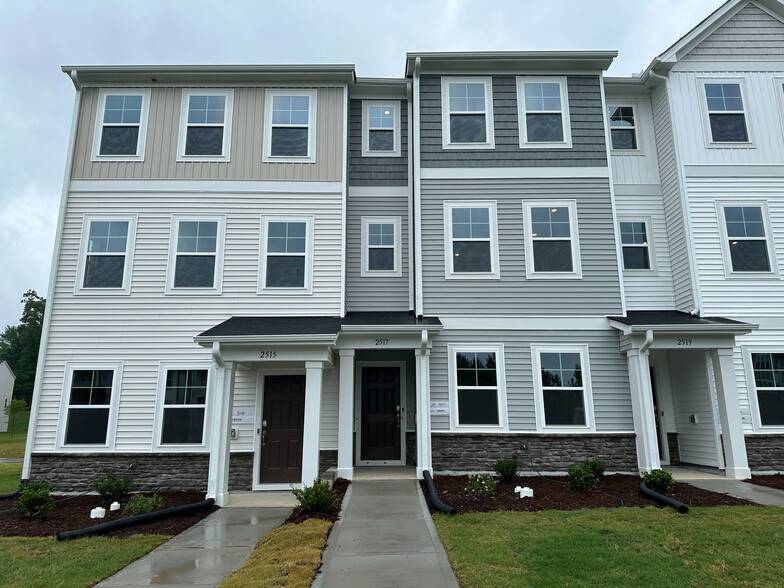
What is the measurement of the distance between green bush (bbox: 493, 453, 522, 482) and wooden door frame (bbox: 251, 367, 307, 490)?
374 centimetres

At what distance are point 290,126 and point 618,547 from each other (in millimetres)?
9852

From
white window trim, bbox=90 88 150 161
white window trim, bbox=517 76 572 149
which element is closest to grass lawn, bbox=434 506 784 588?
white window trim, bbox=517 76 572 149

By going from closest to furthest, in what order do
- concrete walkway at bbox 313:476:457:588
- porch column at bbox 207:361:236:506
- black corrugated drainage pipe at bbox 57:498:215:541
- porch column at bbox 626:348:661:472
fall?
1. concrete walkway at bbox 313:476:457:588
2. black corrugated drainage pipe at bbox 57:498:215:541
3. porch column at bbox 207:361:236:506
4. porch column at bbox 626:348:661:472

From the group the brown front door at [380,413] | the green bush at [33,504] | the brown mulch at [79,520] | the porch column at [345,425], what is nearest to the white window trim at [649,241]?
the brown front door at [380,413]

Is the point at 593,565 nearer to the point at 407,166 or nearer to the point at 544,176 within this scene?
the point at 544,176

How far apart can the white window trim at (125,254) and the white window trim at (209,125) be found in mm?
1791

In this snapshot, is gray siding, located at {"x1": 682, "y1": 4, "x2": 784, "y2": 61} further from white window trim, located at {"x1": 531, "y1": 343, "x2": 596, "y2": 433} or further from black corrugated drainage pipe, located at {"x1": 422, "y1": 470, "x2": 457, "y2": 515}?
black corrugated drainage pipe, located at {"x1": 422, "y1": 470, "x2": 457, "y2": 515}

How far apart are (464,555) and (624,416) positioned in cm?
618

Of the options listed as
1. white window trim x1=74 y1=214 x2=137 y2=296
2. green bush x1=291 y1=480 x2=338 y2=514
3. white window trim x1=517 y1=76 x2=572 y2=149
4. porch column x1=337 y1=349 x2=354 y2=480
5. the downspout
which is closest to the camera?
green bush x1=291 y1=480 x2=338 y2=514

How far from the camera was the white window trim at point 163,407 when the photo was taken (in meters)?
9.79

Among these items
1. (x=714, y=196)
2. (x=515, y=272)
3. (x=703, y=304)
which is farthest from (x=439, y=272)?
(x=714, y=196)

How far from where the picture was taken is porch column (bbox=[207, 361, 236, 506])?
27.9 ft

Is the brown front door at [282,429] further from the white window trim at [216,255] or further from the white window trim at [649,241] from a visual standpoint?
the white window trim at [649,241]

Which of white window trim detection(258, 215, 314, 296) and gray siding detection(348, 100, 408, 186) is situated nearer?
white window trim detection(258, 215, 314, 296)
